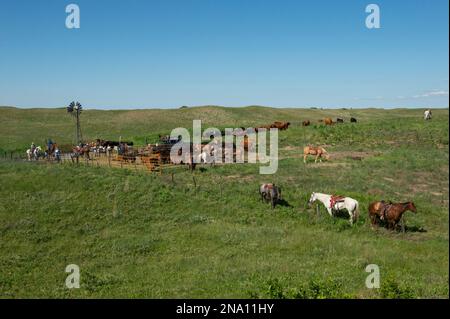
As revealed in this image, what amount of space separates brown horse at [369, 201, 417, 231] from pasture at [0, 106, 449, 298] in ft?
1.70

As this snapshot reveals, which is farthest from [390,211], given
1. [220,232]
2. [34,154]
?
[34,154]

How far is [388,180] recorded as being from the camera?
1088 inches

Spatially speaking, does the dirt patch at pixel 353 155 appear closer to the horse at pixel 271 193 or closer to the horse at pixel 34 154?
the horse at pixel 271 193

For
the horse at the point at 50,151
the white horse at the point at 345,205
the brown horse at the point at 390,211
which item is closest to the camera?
the brown horse at the point at 390,211

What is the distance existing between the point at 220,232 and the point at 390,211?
7349 millimetres

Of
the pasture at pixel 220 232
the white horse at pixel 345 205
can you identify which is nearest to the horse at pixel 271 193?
the pasture at pixel 220 232

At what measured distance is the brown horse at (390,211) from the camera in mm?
18250

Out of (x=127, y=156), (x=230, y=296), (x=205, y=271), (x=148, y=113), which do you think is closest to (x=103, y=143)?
(x=127, y=156)

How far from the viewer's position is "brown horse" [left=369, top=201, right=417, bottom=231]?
1825 centimetres

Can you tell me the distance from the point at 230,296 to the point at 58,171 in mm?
19302

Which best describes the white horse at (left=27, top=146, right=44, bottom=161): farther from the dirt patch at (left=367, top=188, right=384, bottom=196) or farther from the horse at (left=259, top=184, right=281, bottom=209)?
the dirt patch at (left=367, top=188, right=384, bottom=196)

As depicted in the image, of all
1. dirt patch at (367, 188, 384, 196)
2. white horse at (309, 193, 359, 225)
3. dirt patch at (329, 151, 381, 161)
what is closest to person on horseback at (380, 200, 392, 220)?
white horse at (309, 193, 359, 225)

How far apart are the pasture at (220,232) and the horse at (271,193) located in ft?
1.64

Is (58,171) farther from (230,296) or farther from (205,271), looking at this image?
(230,296)
